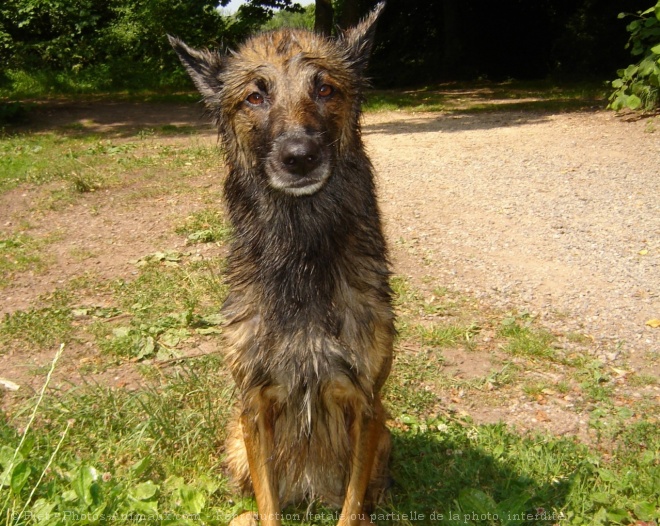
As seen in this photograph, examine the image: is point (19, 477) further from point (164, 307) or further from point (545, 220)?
point (545, 220)

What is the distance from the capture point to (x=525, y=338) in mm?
4809

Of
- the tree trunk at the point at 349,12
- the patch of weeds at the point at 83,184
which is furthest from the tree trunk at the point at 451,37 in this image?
the patch of weeds at the point at 83,184

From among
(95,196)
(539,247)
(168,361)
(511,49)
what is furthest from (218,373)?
(511,49)

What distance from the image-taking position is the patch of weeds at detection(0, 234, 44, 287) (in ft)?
20.2

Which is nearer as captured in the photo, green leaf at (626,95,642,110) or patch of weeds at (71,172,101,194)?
patch of weeds at (71,172,101,194)

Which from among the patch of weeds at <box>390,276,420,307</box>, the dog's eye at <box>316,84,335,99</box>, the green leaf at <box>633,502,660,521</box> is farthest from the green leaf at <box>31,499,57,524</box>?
the patch of weeds at <box>390,276,420,307</box>

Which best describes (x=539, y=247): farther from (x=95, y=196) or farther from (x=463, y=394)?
(x=95, y=196)

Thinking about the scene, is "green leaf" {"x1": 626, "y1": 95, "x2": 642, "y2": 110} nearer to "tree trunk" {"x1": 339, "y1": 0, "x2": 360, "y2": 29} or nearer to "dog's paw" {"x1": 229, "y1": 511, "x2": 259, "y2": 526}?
"tree trunk" {"x1": 339, "y1": 0, "x2": 360, "y2": 29}

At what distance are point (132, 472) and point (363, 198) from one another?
183 cm

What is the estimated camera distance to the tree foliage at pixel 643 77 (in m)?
10.8

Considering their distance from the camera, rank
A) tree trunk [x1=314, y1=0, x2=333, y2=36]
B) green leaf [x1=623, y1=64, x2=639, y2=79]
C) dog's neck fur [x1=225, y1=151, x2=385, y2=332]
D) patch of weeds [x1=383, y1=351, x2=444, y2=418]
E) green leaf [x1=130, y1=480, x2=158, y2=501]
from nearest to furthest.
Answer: dog's neck fur [x1=225, y1=151, x2=385, y2=332]
green leaf [x1=130, y1=480, x2=158, y2=501]
patch of weeds [x1=383, y1=351, x2=444, y2=418]
green leaf [x1=623, y1=64, x2=639, y2=79]
tree trunk [x1=314, y1=0, x2=333, y2=36]

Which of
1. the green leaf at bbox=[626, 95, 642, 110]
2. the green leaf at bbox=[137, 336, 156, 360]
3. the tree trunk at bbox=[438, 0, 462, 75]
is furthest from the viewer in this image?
the tree trunk at bbox=[438, 0, 462, 75]

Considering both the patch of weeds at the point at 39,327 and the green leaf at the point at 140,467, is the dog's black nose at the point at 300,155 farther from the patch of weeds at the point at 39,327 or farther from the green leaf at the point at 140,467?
the patch of weeds at the point at 39,327

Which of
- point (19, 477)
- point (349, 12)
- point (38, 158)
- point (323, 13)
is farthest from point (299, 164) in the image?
point (349, 12)
